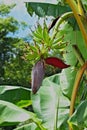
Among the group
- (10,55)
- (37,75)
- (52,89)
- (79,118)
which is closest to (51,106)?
(52,89)

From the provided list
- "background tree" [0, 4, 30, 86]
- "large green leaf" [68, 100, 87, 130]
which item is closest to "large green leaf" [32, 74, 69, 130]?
"large green leaf" [68, 100, 87, 130]

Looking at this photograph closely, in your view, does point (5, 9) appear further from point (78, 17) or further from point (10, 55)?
point (78, 17)

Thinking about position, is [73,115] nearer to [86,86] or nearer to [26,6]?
[86,86]

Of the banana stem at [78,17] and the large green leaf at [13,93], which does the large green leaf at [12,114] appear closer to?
A: the large green leaf at [13,93]

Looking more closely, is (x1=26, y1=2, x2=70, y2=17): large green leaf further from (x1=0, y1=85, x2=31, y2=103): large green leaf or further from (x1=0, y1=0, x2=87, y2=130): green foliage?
(x1=0, y1=85, x2=31, y2=103): large green leaf

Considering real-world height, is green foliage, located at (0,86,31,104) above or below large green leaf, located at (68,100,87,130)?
below

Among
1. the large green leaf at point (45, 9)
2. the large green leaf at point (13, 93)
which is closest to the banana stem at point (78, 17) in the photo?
the large green leaf at point (45, 9)

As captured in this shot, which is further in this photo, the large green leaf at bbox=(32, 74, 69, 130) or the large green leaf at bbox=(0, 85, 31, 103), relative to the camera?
the large green leaf at bbox=(0, 85, 31, 103)

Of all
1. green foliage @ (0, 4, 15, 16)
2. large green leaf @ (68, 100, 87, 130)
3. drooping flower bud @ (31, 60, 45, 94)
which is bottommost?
green foliage @ (0, 4, 15, 16)
